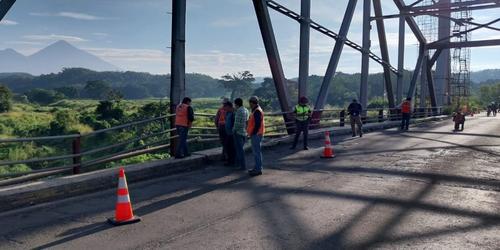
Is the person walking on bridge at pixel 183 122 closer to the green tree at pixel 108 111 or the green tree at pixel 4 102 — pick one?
the green tree at pixel 108 111

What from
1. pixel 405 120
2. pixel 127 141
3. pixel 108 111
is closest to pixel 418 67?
pixel 405 120

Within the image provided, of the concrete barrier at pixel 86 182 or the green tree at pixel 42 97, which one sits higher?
the green tree at pixel 42 97

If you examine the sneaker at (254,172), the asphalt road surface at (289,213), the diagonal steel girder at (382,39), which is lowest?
the asphalt road surface at (289,213)

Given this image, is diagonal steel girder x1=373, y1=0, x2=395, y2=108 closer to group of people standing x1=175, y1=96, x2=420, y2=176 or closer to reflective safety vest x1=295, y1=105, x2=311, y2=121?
reflective safety vest x1=295, y1=105, x2=311, y2=121

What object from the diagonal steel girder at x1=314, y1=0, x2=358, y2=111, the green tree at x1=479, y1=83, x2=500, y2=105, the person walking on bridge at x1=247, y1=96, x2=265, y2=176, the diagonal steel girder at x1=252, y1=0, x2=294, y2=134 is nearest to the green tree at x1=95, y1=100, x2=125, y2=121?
the diagonal steel girder at x1=314, y1=0, x2=358, y2=111

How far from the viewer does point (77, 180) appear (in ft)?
23.8

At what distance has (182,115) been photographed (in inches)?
377

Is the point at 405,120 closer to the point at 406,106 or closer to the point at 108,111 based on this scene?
the point at 406,106

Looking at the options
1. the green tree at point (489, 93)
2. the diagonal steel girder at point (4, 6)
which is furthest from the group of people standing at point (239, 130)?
the green tree at point (489, 93)

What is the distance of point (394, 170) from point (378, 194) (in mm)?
2551

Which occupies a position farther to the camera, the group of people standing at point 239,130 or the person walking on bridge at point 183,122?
the person walking on bridge at point 183,122

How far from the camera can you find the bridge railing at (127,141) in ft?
24.4

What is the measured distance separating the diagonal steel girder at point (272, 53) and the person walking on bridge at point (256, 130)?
5.26 meters

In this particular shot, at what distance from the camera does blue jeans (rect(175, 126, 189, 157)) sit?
9.69 m
